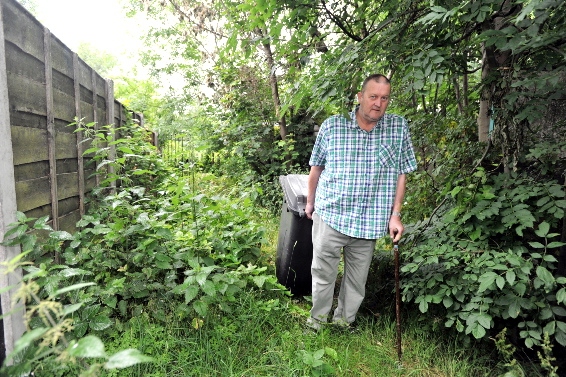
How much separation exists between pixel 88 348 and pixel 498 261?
220cm

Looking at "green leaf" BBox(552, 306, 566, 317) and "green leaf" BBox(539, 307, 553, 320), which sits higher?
"green leaf" BBox(552, 306, 566, 317)

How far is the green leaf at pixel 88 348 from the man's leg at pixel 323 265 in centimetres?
210

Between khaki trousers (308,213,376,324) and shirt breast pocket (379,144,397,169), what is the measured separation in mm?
559

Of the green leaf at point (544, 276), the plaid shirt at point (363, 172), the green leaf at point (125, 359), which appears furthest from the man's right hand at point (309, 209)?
the green leaf at point (125, 359)

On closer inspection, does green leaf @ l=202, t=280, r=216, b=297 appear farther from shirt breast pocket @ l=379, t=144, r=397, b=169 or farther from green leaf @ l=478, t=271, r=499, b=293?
green leaf @ l=478, t=271, r=499, b=293

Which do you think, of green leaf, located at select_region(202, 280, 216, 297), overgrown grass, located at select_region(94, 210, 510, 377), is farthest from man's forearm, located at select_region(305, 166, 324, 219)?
green leaf, located at select_region(202, 280, 216, 297)

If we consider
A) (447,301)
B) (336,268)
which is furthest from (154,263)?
(447,301)

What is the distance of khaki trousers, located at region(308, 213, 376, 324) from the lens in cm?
291

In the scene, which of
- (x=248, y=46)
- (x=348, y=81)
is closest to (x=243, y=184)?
(x=248, y=46)

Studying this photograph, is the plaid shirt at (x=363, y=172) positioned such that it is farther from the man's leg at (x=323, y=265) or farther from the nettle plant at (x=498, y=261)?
the nettle plant at (x=498, y=261)

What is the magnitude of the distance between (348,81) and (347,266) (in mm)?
1343

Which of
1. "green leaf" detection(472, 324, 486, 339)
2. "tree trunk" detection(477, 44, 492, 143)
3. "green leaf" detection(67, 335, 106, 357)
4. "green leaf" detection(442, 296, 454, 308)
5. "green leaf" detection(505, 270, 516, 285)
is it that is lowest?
"green leaf" detection(472, 324, 486, 339)

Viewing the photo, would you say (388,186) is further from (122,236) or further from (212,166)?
(212,166)

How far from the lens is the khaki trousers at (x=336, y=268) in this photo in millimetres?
2910
